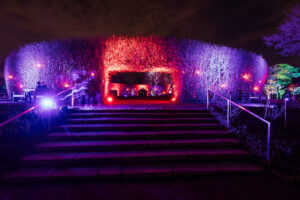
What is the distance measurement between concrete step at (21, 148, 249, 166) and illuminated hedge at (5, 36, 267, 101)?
716 cm

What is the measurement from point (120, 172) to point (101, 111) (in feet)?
9.19

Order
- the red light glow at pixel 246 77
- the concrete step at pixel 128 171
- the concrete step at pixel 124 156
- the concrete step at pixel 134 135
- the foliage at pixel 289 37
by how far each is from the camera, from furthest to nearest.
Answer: the red light glow at pixel 246 77
the foliage at pixel 289 37
the concrete step at pixel 134 135
the concrete step at pixel 124 156
the concrete step at pixel 128 171

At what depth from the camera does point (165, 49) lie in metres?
10.3

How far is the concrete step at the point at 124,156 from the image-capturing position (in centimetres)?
305

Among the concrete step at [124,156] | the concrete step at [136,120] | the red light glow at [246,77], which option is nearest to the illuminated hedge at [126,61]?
the red light glow at [246,77]

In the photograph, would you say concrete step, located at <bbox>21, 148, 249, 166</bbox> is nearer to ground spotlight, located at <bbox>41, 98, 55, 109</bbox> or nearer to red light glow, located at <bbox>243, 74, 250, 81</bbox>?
ground spotlight, located at <bbox>41, 98, 55, 109</bbox>

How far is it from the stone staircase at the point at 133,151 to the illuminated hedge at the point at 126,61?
6.20 meters

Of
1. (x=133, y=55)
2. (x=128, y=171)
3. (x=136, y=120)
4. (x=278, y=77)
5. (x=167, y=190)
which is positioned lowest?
(x=167, y=190)

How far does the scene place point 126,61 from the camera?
33.0ft

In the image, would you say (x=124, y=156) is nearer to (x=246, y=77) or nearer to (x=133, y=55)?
(x=133, y=55)

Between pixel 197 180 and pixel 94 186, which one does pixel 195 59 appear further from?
pixel 94 186

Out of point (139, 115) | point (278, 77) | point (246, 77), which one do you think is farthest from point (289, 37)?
point (278, 77)

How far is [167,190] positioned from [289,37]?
9.59m

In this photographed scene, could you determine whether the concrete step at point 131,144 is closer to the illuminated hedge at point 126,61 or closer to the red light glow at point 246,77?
the illuminated hedge at point 126,61
